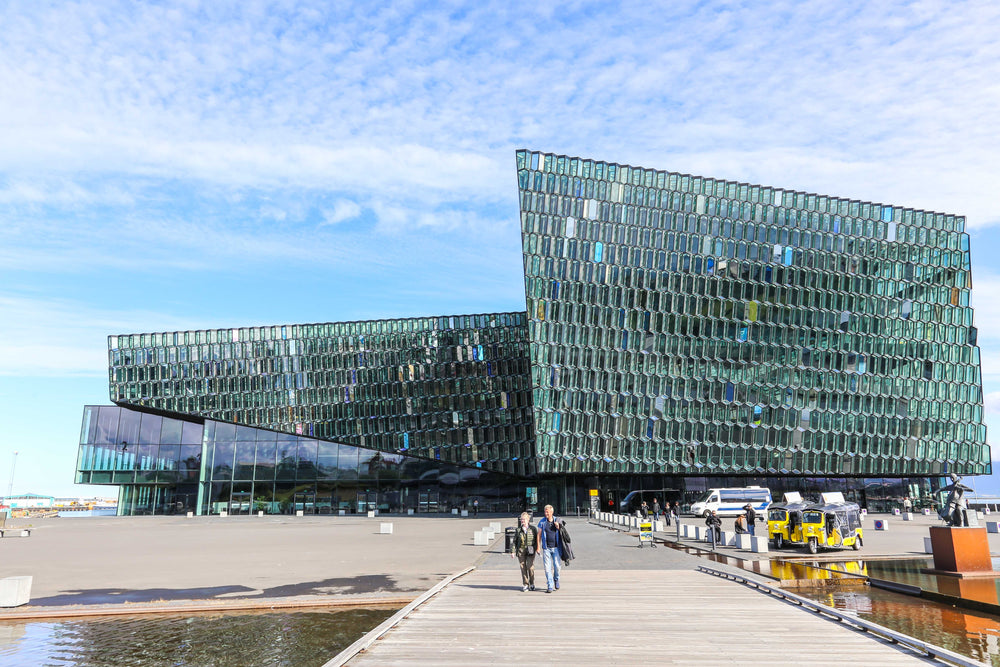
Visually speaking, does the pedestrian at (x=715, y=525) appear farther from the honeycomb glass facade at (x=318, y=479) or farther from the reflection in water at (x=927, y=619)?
the honeycomb glass facade at (x=318, y=479)

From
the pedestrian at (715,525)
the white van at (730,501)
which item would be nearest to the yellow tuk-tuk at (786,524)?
the pedestrian at (715,525)

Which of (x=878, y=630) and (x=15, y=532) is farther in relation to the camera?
(x=15, y=532)

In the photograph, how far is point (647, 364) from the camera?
69812 mm

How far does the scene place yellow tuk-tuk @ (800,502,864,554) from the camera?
26.0 m

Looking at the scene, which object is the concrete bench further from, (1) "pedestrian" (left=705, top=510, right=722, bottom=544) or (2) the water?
(1) "pedestrian" (left=705, top=510, right=722, bottom=544)

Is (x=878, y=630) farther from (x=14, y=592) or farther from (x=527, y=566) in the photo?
(x=14, y=592)

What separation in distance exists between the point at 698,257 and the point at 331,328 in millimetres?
42060

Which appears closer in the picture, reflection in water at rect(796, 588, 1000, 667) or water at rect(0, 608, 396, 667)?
water at rect(0, 608, 396, 667)

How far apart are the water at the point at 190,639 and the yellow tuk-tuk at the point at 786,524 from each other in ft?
62.4

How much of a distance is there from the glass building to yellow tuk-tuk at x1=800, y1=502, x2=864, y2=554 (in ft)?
132

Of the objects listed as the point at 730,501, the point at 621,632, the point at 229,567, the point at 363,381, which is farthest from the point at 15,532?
the point at 730,501

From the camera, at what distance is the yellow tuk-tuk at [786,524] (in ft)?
88.2

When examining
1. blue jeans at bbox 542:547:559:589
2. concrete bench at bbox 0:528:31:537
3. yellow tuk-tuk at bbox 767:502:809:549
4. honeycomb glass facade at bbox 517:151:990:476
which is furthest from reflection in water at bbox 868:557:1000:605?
honeycomb glass facade at bbox 517:151:990:476

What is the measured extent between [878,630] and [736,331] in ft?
213
